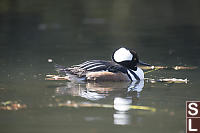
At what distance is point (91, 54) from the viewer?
15414 millimetres

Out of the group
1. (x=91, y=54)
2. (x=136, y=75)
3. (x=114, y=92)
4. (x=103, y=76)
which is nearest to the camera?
(x=114, y=92)

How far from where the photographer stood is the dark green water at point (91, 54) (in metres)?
8.27

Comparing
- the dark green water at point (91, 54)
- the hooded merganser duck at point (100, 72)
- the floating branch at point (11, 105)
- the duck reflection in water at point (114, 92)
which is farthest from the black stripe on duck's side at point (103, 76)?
the floating branch at point (11, 105)

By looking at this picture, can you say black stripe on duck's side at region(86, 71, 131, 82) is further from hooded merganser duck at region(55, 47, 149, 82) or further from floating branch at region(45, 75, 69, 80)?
floating branch at region(45, 75, 69, 80)

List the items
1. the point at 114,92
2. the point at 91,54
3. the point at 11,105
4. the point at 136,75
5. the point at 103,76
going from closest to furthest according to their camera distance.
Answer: the point at 11,105 < the point at 114,92 < the point at 103,76 < the point at 136,75 < the point at 91,54

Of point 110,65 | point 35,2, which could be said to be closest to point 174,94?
point 110,65

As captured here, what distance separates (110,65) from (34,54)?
4342 mm

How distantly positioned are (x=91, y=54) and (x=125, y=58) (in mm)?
3283

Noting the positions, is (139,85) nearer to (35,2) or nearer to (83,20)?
(83,20)

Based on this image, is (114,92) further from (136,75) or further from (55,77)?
(55,77)

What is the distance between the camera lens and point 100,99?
9.72 m

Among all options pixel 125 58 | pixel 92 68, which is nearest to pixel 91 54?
pixel 125 58

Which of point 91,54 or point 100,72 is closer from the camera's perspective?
point 100,72

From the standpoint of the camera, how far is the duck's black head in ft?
40.1
